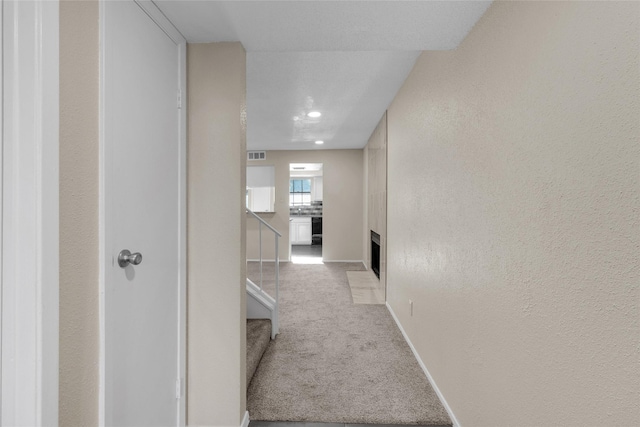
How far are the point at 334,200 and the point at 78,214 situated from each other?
5.28 meters

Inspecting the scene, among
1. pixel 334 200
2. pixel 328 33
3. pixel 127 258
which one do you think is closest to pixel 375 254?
pixel 334 200

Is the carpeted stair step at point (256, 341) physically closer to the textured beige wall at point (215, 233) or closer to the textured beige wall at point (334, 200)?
the textured beige wall at point (215, 233)

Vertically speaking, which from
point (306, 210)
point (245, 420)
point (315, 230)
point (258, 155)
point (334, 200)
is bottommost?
point (245, 420)

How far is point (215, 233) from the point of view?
1578 millimetres

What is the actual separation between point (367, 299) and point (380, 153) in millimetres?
1841

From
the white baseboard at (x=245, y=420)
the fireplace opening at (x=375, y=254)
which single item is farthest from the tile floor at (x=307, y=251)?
the white baseboard at (x=245, y=420)

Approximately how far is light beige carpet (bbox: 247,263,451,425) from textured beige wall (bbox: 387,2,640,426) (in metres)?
0.28

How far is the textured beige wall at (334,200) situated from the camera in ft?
Answer: 19.9

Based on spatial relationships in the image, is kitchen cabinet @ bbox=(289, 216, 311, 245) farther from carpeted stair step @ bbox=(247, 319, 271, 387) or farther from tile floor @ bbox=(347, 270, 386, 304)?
carpeted stair step @ bbox=(247, 319, 271, 387)

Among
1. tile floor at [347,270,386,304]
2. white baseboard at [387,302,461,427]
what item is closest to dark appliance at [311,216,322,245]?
tile floor at [347,270,386,304]

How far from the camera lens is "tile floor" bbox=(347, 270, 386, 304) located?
3.80 meters

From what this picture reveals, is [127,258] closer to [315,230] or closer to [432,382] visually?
[432,382]

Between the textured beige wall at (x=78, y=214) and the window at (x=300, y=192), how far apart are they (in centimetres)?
832
